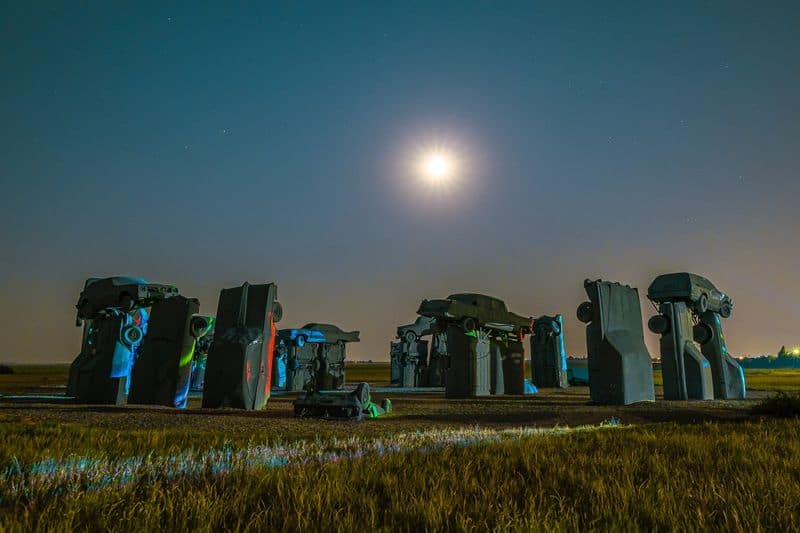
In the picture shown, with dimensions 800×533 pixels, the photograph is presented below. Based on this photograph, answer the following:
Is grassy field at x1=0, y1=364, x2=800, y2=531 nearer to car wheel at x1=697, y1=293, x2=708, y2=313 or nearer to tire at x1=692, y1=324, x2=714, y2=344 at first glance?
car wheel at x1=697, y1=293, x2=708, y2=313

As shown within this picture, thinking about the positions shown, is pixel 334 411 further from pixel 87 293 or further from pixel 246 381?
pixel 87 293

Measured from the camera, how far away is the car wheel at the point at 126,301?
18406 millimetres

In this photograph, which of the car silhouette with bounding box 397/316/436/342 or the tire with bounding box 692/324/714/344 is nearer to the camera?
the tire with bounding box 692/324/714/344

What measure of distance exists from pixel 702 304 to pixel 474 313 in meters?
10.9

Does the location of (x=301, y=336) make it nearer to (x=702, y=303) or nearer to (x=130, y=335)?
(x=130, y=335)

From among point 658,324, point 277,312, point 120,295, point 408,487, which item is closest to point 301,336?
point 120,295

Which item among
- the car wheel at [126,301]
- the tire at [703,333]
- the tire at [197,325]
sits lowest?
the tire at [197,325]

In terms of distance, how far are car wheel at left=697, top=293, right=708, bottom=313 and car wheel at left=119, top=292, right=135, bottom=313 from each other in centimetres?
2514

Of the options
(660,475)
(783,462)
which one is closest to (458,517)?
(660,475)

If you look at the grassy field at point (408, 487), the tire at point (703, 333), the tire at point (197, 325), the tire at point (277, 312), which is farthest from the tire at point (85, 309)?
the tire at point (703, 333)

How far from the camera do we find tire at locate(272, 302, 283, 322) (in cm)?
1706

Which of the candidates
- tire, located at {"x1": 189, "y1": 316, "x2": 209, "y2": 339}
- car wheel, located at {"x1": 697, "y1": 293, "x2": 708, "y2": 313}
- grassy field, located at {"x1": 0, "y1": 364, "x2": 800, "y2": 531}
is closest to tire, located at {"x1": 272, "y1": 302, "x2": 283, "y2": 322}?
tire, located at {"x1": 189, "y1": 316, "x2": 209, "y2": 339}

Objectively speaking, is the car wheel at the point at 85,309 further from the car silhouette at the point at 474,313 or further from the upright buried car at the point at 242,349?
the car silhouette at the point at 474,313

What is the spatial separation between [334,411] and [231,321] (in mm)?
6361
